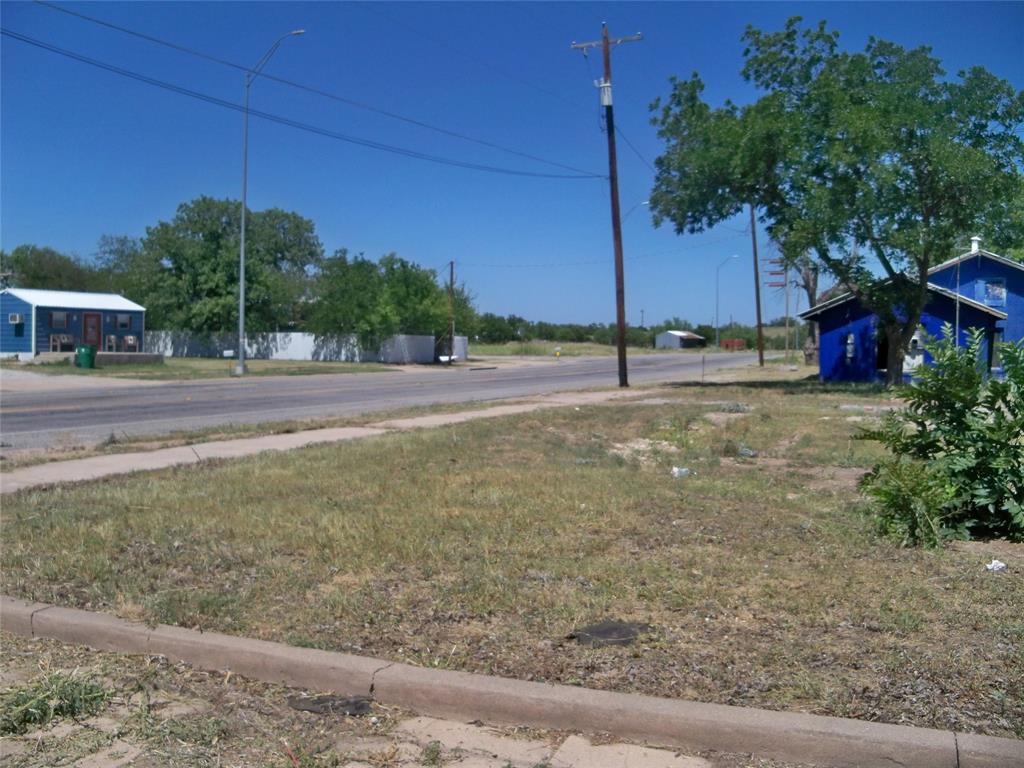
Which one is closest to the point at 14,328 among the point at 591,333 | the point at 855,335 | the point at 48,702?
the point at 855,335

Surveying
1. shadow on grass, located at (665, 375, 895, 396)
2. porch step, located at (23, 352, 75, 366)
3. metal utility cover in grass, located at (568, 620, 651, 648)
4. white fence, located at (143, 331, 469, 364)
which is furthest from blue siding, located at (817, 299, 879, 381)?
porch step, located at (23, 352, 75, 366)

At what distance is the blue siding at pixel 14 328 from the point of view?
50.4 m

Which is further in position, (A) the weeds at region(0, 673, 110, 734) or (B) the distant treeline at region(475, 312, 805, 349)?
(B) the distant treeline at region(475, 312, 805, 349)

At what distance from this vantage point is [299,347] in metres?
63.6

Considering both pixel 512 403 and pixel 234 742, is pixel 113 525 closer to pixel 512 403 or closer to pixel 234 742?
pixel 234 742

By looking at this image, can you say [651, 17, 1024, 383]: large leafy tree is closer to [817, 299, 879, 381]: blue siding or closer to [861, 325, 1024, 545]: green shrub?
[817, 299, 879, 381]: blue siding

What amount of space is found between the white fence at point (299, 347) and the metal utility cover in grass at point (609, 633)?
55.2 metres

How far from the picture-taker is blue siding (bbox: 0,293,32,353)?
50375 mm

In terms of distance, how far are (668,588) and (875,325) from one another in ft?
101

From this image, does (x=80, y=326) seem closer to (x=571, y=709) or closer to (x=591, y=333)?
(x=571, y=709)

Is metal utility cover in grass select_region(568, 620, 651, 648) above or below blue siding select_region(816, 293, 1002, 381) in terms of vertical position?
below

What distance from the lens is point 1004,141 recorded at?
25.7 metres

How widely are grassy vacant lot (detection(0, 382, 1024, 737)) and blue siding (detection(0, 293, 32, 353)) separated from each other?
147 feet

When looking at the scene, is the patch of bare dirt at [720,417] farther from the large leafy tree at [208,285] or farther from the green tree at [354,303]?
the large leafy tree at [208,285]
